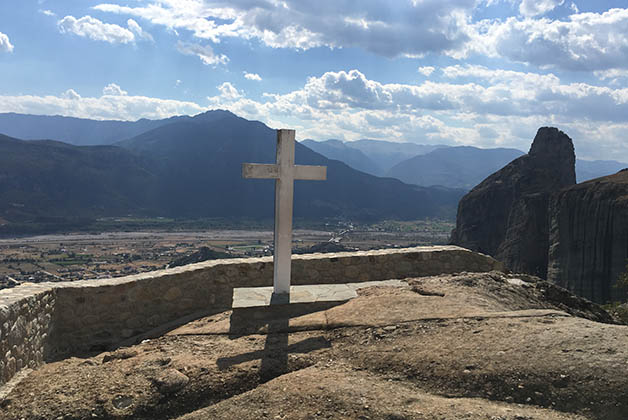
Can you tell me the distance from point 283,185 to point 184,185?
143666mm

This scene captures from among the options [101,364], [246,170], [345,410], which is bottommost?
[101,364]

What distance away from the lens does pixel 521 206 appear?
171 ft

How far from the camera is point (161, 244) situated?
7388cm

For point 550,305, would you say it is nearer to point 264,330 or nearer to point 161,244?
point 264,330

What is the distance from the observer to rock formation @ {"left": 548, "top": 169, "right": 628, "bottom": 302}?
33.9 metres

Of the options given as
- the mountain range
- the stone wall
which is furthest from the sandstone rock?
the mountain range

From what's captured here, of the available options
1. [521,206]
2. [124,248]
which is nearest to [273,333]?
[521,206]

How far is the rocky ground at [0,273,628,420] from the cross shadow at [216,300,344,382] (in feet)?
0.08

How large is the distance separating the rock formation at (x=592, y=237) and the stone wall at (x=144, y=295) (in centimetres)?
3009

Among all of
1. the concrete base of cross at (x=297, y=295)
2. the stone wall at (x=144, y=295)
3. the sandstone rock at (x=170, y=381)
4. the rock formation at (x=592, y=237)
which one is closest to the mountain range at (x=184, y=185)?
the rock formation at (x=592, y=237)

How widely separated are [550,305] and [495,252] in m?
56.2

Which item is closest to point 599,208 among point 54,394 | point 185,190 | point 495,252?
point 495,252

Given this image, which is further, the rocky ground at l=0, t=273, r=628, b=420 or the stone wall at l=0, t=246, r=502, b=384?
the stone wall at l=0, t=246, r=502, b=384

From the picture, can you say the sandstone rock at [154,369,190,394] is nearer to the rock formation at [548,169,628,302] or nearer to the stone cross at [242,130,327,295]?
the stone cross at [242,130,327,295]
